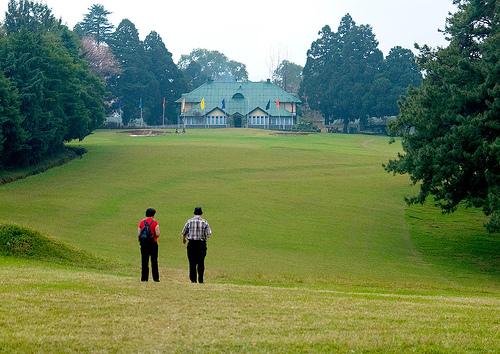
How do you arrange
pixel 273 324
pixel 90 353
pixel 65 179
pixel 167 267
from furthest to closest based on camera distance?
pixel 65 179
pixel 167 267
pixel 273 324
pixel 90 353

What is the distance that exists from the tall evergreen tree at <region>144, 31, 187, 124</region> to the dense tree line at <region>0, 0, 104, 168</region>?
45639 mm

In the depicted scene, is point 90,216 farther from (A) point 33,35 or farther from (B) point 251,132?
(B) point 251,132

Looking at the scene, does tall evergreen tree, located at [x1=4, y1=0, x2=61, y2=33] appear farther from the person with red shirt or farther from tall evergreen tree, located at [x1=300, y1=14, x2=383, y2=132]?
the person with red shirt

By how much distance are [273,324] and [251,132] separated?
105 m

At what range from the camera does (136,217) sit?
44125 millimetres

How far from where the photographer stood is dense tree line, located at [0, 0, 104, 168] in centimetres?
6134

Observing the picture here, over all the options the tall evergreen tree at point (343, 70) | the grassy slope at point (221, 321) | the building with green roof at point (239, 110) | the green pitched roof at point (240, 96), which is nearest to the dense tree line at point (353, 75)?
the tall evergreen tree at point (343, 70)

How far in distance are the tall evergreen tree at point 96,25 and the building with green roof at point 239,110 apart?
18321mm

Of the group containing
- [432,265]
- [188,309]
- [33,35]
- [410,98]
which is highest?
[33,35]

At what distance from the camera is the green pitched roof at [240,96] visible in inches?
5443

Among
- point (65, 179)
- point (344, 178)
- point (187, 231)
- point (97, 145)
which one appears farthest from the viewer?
point (97, 145)

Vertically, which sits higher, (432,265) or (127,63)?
(127,63)

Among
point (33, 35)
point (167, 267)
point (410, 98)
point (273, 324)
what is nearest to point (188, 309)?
point (273, 324)

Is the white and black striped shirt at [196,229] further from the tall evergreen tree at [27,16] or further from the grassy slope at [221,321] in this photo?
the tall evergreen tree at [27,16]
